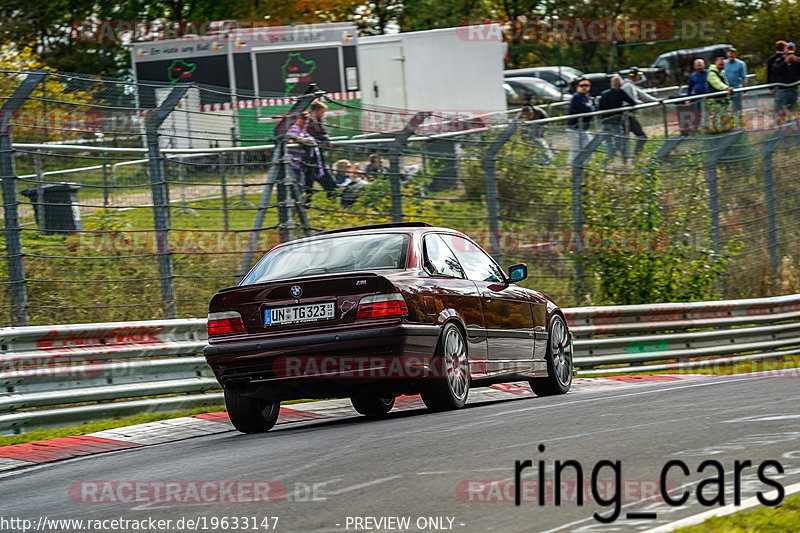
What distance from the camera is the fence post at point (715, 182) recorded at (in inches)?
773

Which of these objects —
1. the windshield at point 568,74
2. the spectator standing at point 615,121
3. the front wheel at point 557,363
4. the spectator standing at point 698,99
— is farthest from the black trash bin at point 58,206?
the windshield at point 568,74

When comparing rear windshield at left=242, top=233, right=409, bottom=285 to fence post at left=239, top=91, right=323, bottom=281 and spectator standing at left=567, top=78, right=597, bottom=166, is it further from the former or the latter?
spectator standing at left=567, top=78, right=597, bottom=166

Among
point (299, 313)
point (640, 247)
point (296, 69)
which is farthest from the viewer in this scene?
point (296, 69)

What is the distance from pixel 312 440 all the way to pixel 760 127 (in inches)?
609

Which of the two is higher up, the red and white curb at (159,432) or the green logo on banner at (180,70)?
the green logo on banner at (180,70)

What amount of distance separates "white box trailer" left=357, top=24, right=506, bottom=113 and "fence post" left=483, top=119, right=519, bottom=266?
1386cm

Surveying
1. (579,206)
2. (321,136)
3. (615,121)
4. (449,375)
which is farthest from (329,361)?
(615,121)

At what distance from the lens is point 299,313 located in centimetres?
917

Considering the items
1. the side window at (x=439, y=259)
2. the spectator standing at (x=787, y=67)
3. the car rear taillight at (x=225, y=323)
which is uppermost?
the spectator standing at (x=787, y=67)

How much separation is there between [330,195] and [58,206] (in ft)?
10.5

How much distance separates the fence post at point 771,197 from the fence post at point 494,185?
19.9 feet

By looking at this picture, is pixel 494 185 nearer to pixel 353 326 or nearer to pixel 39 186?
pixel 39 186

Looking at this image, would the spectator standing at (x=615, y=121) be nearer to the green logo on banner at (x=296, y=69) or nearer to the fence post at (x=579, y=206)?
the fence post at (x=579, y=206)

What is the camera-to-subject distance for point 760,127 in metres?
21.9
